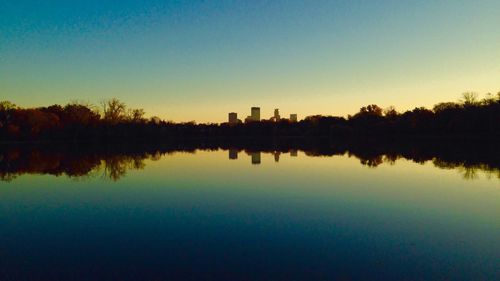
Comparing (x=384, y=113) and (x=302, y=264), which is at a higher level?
(x=384, y=113)

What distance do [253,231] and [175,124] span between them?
11006 cm

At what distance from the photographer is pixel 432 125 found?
83.7 m

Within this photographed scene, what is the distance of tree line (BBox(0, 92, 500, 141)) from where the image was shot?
76.8 m

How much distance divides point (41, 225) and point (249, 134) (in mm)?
114299

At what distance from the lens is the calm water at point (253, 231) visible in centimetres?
712

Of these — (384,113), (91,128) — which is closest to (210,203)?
(91,128)

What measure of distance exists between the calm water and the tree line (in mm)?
66919

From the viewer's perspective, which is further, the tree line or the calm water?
the tree line

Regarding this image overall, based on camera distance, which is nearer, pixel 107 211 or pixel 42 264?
pixel 42 264

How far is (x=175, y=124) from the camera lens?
11731cm

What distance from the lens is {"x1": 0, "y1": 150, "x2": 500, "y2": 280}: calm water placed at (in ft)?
23.4

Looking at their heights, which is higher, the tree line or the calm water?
the tree line

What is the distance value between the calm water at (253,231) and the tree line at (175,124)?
220ft

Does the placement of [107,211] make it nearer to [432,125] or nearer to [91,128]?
[91,128]
